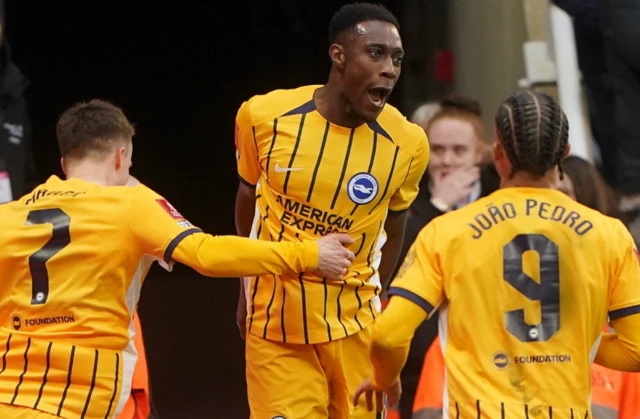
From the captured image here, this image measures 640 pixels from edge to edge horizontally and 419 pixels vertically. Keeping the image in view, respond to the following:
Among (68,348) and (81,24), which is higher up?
(81,24)

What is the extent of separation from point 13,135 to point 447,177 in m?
2.24

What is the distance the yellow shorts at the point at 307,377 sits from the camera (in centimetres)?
391

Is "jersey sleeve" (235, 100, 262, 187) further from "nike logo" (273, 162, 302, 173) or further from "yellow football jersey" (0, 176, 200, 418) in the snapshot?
"yellow football jersey" (0, 176, 200, 418)

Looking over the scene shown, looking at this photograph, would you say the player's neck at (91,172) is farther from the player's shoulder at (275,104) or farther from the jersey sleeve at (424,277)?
the jersey sleeve at (424,277)

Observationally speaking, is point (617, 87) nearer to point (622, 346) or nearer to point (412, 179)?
point (412, 179)

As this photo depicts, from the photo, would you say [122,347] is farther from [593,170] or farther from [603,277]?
[593,170]

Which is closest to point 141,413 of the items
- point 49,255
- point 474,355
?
point 49,255

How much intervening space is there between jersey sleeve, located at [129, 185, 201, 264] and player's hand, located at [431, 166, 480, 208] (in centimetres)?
171

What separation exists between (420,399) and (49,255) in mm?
1448

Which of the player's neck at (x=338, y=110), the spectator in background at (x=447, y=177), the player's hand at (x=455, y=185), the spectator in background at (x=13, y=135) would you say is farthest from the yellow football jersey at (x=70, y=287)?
the spectator in background at (x=13, y=135)

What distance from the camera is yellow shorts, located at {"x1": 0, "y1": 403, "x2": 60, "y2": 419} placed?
353 centimetres

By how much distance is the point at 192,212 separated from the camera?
10688 millimetres

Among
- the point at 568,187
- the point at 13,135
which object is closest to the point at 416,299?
the point at 568,187

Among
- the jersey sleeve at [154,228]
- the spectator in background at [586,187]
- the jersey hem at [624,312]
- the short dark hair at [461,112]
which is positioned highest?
the short dark hair at [461,112]
